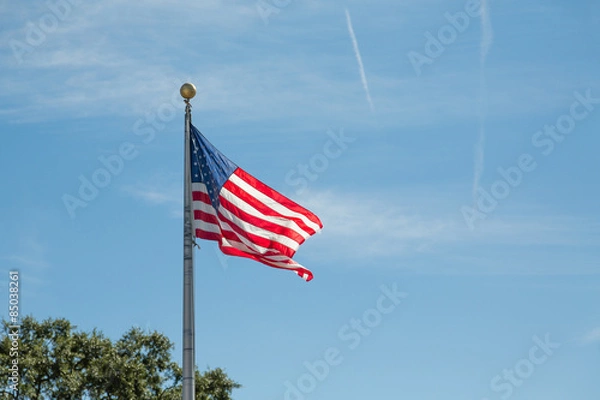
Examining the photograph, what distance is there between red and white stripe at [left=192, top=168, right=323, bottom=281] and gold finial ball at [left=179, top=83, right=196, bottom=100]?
1.86 meters

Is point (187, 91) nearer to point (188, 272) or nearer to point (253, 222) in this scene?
point (253, 222)

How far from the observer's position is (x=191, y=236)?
58.7 ft

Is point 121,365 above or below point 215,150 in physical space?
above

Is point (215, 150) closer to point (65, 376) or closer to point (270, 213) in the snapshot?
point (270, 213)

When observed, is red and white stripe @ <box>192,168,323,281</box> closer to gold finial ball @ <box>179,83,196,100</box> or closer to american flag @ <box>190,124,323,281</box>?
american flag @ <box>190,124,323,281</box>

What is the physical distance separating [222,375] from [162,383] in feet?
13.1

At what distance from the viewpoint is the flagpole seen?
16.6 meters

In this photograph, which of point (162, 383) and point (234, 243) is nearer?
point (234, 243)

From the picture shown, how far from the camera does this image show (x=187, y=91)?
60.4 ft

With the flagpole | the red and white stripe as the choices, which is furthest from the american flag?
the flagpole

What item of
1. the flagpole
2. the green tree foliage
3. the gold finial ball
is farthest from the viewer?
the green tree foliage

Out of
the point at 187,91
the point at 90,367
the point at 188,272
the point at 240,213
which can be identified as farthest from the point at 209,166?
the point at 90,367

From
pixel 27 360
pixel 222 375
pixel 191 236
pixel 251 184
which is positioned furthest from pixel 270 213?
pixel 222 375

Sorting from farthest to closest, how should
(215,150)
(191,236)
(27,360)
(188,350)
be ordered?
(27,360)
(215,150)
(191,236)
(188,350)
